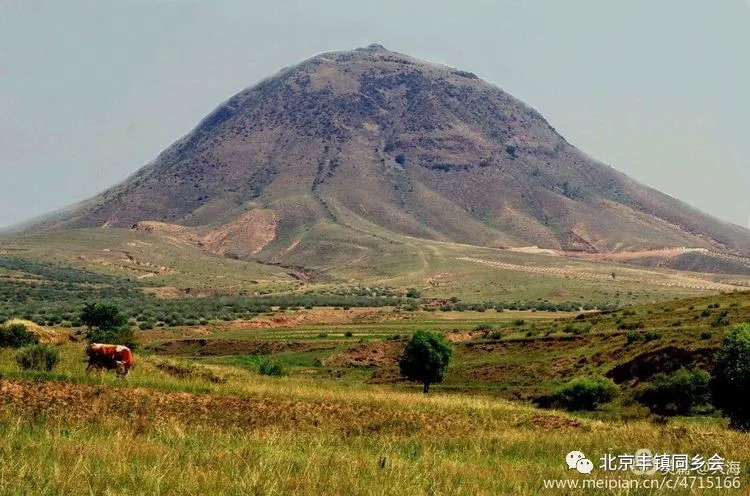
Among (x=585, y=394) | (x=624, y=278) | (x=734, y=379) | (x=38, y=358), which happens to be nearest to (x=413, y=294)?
(x=624, y=278)

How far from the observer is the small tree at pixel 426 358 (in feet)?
141

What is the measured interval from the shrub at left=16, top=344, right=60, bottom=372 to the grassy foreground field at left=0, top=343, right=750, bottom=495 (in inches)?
18.9

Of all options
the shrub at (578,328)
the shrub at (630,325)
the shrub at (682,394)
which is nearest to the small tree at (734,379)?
the shrub at (682,394)

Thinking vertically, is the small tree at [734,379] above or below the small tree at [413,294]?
above

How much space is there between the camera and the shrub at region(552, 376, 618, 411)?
Answer: 35906mm

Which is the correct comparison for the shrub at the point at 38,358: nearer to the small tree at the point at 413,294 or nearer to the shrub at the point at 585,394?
the shrub at the point at 585,394

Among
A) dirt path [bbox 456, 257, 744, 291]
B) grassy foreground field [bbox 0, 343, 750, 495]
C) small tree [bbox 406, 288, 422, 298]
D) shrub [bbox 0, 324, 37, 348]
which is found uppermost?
grassy foreground field [bbox 0, 343, 750, 495]

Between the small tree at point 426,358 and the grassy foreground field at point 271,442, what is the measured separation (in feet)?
66.5

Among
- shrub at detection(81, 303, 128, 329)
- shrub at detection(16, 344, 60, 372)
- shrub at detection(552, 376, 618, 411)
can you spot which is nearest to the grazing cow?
shrub at detection(16, 344, 60, 372)

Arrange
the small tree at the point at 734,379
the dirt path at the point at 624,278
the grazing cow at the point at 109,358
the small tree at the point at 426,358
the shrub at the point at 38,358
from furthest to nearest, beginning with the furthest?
the dirt path at the point at 624,278 < the small tree at the point at 426,358 < the small tree at the point at 734,379 < the grazing cow at the point at 109,358 < the shrub at the point at 38,358

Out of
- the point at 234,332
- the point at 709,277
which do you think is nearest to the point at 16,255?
the point at 234,332

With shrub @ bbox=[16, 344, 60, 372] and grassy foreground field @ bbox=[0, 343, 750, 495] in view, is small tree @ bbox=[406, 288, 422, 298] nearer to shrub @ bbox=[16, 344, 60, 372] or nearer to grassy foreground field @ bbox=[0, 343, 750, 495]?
grassy foreground field @ bbox=[0, 343, 750, 495]

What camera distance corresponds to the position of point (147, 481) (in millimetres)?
6527

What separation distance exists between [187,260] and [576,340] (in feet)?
469
